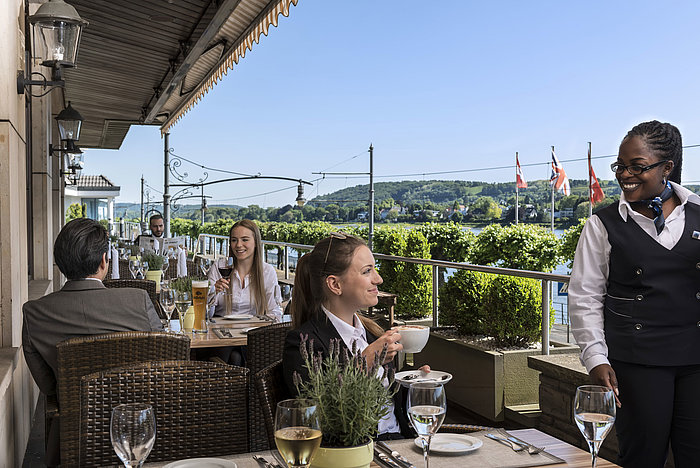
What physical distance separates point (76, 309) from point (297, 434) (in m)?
1.74

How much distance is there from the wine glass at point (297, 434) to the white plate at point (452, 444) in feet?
1.35

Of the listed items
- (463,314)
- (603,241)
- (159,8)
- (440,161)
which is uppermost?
(440,161)

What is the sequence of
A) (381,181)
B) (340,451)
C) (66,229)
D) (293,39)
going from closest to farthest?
(340,451), (66,229), (381,181), (293,39)

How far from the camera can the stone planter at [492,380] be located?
4504 millimetres

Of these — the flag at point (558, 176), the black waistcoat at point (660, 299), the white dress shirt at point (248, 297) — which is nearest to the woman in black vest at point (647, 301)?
the black waistcoat at point (660, 299)

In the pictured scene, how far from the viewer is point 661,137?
7.50 feet

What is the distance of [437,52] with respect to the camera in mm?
83688

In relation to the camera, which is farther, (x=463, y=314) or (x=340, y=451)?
(x=463, y=314)

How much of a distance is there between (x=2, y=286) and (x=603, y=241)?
2.62 meters

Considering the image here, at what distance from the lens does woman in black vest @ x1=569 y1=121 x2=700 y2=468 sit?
221 centimetres

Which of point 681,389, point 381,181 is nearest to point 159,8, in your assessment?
point 681,389

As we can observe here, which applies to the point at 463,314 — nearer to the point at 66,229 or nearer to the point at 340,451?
the point at 66,229

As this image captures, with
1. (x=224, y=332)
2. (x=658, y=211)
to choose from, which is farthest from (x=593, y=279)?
(x=224, y=332)

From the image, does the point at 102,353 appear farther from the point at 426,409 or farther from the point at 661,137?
the point at 661,137
